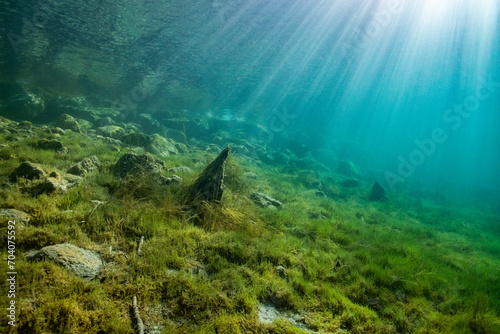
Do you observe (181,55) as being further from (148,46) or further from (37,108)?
(37,108)

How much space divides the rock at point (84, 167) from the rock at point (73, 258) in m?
4.03

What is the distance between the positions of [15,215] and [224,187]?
511 cm

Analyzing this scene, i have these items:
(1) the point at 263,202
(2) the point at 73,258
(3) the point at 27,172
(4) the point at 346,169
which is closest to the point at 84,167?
(3) the point at 27,172

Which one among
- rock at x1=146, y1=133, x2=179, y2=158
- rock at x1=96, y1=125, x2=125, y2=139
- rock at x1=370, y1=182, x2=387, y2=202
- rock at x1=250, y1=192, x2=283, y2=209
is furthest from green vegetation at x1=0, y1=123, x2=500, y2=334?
rock at x1=370, y1=182, x2=387, y2=202

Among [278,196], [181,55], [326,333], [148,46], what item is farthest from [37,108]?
[326,333]

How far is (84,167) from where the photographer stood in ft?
21.6

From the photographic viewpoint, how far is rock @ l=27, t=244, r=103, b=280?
277 centimetres

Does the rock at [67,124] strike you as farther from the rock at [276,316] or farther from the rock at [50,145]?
the rock at [276,316]

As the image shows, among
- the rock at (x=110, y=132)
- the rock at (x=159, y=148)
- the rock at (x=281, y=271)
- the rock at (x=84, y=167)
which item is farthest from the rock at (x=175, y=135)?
the rock at (x=281, y=271)

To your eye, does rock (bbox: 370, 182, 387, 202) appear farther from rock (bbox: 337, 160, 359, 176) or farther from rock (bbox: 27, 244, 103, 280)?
rock (bbox: 27, 244, 103, 280)

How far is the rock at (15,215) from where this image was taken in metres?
3.31

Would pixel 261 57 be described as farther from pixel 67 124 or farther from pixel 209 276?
pixel 209 276

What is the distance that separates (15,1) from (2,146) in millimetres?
16375

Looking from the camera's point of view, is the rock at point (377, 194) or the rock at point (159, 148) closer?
the rock at point (159, 148)
